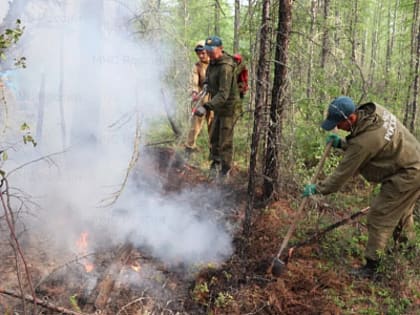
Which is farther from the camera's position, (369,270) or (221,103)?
(221,103)

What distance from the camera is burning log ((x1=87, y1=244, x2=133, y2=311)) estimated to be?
367 centimetres

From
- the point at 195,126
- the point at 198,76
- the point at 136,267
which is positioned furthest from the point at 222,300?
the point at 198,76

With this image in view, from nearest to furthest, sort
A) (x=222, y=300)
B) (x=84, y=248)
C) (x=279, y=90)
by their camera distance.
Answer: (x=222, y=300)
(x=84, y=248)
(x=279, y=90)

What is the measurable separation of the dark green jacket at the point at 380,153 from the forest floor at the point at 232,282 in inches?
37.3

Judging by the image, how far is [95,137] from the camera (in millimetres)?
6973

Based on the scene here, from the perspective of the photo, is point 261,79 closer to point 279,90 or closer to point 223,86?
point 279,90

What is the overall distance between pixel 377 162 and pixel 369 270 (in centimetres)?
128

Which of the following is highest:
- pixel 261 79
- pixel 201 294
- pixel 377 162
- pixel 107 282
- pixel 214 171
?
pixel 261 79

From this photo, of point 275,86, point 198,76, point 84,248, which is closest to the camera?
point 84,248

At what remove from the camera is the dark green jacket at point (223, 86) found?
20.2ft

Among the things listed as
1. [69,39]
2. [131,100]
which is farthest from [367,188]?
[69,39]

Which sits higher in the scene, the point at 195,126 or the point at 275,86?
the point at 275,86

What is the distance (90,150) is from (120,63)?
1.74 m

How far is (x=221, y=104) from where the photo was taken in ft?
20.5
